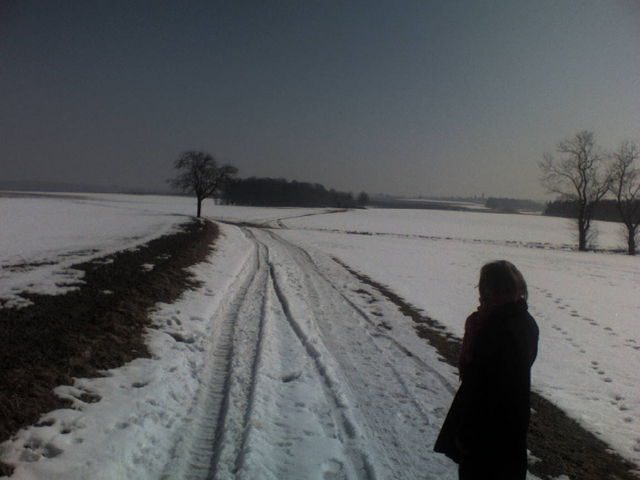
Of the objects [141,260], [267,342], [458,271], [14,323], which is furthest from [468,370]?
[458,271]

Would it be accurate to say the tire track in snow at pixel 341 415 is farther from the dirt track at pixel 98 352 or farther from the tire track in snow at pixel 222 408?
the dirt track at pixel 98 352

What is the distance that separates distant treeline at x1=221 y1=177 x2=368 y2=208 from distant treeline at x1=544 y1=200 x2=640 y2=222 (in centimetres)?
7034

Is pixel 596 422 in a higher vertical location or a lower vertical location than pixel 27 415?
lower

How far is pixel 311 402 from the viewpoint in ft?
15.9

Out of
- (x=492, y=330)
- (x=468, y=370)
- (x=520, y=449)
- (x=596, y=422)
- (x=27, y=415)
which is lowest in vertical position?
(x=596, y=422)

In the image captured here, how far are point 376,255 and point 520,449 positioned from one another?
20.0 meters

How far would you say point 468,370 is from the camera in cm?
261

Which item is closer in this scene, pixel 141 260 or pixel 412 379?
pixel 412 379

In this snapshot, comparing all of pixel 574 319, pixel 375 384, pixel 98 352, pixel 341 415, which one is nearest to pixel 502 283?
pixel 341 415

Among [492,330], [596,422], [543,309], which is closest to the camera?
[492,330]

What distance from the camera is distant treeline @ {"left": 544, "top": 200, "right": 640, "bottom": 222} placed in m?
39.3

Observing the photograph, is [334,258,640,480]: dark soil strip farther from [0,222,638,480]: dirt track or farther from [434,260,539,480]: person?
[434,260,539,480]: person

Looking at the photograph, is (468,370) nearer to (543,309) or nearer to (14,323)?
(14,323)

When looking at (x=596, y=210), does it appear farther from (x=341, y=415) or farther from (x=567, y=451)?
(x=341, y=415)
